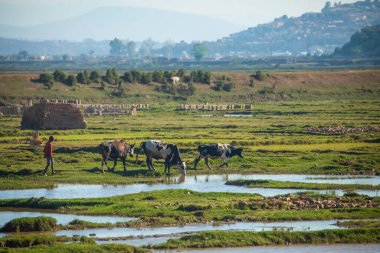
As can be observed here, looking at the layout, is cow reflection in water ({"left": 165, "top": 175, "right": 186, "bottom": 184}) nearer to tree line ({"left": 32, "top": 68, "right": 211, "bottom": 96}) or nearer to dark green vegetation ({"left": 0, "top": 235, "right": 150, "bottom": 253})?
dark green vegetation ({"left": 0, "top": 235, "right": 150, "bottom": 253})

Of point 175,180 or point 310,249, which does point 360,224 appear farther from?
point 175,180

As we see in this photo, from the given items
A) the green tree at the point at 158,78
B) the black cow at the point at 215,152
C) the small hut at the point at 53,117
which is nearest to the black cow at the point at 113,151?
the black cow at the point at 215,152

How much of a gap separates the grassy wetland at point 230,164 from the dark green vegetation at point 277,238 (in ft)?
0.10

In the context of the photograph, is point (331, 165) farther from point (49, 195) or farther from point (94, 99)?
point (94, 99)

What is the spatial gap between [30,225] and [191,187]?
427 inches

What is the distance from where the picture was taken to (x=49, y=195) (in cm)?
3594

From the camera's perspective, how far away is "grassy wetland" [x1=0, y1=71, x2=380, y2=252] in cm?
3116

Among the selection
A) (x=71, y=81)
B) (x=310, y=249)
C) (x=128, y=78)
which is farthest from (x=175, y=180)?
(x=128, y=78)

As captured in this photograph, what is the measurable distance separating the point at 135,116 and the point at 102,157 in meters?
31.2

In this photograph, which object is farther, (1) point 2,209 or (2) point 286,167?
(2) point 286,167

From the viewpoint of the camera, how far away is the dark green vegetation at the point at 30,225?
29.1 meters

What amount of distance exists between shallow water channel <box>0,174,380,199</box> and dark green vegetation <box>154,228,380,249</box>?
787cm

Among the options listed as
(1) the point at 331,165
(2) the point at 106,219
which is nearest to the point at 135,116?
(1) the point at 331,165

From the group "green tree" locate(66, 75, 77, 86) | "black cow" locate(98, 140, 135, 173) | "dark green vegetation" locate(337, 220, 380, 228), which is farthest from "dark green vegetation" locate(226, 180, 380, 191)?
"green tree" locate(66, 75, 77, 86)
